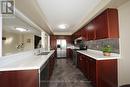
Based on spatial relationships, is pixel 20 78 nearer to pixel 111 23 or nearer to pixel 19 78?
pixel 19 78

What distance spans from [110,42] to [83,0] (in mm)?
1532

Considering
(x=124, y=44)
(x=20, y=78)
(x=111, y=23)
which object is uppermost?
(x=111, y=23)

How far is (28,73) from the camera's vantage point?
1632mm

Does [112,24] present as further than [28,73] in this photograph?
Yes

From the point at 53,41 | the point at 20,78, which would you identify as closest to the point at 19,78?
the point at 20,78

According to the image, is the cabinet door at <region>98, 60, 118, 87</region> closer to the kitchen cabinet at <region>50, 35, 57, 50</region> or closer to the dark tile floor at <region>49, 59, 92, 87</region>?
the dark tile floor at <region>49, 59, 92, 87</region>

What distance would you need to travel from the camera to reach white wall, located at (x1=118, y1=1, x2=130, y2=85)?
7.34 ft

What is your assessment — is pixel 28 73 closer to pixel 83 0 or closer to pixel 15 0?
pixel 15 0

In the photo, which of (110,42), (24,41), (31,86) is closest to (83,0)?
(110,42)

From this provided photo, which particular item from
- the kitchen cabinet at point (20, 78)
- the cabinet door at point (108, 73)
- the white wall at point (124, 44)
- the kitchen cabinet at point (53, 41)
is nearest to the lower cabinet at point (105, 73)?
the cabinet door at point (108, 73)

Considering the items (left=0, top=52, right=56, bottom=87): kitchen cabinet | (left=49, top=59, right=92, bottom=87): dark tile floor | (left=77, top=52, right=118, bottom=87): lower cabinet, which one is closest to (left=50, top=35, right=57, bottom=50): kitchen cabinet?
(left=49, top=59, right=92, bottom=87): dark tile floor

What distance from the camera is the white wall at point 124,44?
7.34ft

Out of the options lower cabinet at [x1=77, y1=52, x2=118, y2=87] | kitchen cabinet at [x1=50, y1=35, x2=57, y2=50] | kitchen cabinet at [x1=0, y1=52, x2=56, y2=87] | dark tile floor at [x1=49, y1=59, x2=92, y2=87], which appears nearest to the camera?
kitchen cabinet at [x1=0, y1=52, x2=56, y2=87]

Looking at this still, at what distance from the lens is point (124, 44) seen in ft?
7.76
